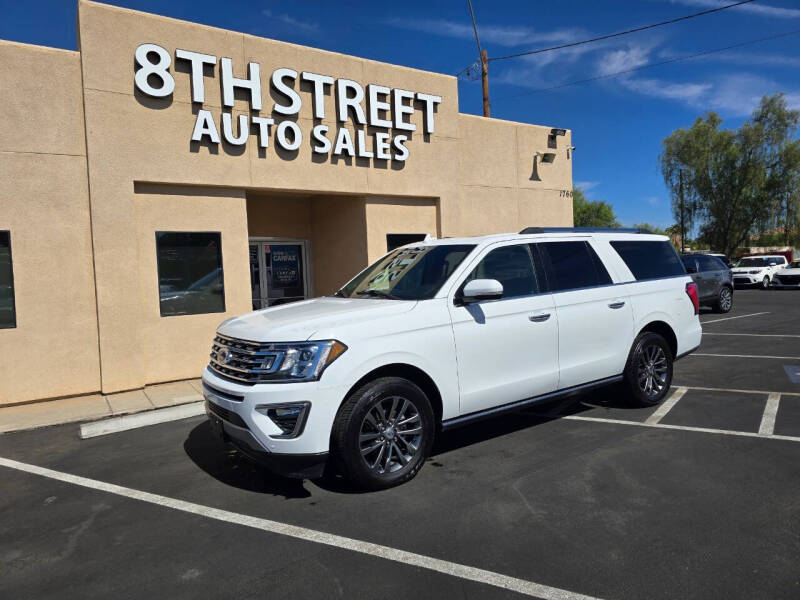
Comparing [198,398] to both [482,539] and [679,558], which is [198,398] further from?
[679,558]

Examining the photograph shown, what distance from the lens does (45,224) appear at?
7770 millimetres

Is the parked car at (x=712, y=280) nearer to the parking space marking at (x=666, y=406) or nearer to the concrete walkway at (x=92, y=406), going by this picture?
the parking space marking at (x=666, y=406)

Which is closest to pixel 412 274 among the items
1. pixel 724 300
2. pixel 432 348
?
pixel 432 348

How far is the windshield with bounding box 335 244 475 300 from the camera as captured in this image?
4918mm

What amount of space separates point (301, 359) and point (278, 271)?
8.17 meters

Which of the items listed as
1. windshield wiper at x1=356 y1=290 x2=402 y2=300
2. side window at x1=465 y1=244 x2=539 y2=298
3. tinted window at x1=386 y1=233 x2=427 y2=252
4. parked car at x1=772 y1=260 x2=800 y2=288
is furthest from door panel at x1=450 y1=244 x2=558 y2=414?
parked car at x1=772 y1=260 x2=800 y2=288

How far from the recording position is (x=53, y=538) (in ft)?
12.4

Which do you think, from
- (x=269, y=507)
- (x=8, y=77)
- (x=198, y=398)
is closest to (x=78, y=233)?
(x=8, y=77)

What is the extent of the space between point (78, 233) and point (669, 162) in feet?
133

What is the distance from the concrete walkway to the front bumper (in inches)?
155

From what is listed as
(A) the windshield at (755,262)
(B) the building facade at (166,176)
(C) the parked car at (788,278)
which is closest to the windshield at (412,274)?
(B) the building facade at (166,176)

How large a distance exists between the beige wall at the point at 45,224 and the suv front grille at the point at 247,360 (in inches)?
183

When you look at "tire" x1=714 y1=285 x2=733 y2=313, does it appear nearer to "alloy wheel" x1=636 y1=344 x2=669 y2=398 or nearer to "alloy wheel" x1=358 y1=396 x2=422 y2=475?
"alloy wheel" x1=636 y1=344 x2=669 y2=398

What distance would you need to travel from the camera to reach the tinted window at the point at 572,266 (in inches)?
216
